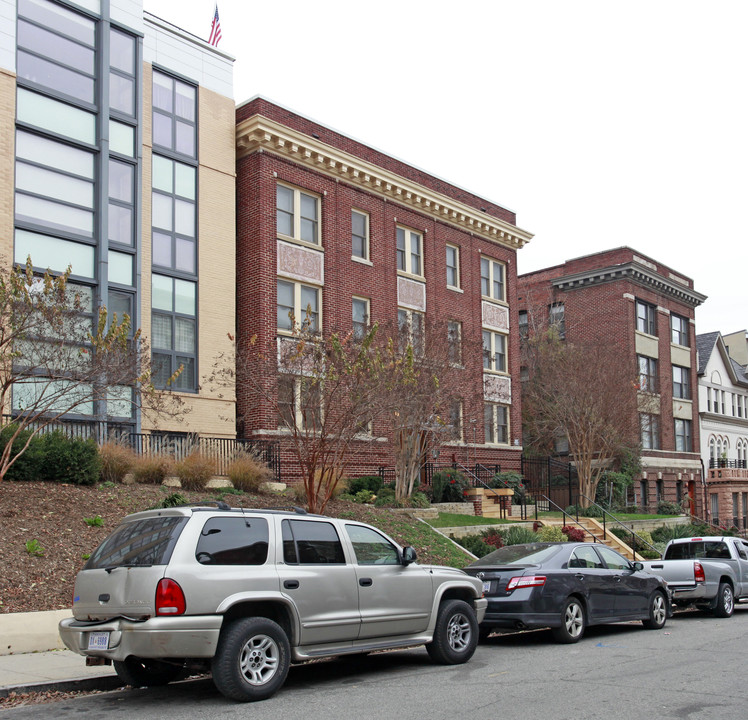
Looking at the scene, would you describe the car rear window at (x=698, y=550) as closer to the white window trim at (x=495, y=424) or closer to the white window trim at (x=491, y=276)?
the white window trim at (x=495, y=424)

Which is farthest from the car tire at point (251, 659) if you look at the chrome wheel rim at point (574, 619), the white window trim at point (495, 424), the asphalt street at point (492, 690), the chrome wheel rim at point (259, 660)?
the white window trim at point (495, 424)

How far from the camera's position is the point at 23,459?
16281mm

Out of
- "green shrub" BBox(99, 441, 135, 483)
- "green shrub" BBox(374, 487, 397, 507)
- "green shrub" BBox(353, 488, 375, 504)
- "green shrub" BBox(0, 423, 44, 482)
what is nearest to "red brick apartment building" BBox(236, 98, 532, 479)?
"green shrub" BBox(374, 487, 397, 507)

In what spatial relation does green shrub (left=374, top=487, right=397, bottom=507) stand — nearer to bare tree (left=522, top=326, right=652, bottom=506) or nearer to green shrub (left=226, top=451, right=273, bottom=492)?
green shrub (left=226, top=451, right=273, bottom=492)

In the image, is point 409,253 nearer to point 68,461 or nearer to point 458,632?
point 68,461

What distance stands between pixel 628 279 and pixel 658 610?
3032 centimetres

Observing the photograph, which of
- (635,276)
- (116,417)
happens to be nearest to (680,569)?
(116,417)

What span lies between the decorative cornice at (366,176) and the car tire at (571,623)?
18.5 meters

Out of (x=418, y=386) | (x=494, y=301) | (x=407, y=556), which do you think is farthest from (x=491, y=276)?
(x=407, y=556)

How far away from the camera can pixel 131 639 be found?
25.1ft

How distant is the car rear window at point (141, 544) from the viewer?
7.98 metres

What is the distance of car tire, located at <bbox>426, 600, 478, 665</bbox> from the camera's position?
10164 mm

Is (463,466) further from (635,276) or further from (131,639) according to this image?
(131,639)

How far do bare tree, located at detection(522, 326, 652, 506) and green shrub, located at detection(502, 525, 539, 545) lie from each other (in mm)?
10323
